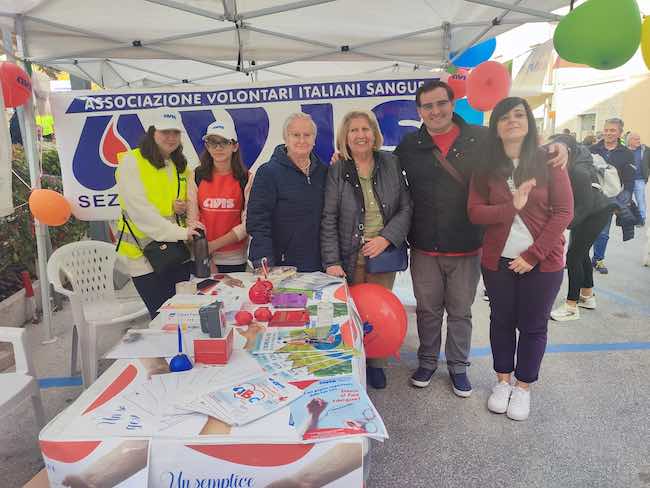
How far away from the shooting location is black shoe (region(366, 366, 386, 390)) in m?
2.53

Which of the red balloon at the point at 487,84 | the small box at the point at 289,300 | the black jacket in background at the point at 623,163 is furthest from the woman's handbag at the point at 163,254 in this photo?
the black jacket in background at the point at 623,163

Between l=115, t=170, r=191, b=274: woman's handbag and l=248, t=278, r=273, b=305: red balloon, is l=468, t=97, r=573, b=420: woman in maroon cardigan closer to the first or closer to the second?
l=248, t=278, r=273, b=305: red balloon

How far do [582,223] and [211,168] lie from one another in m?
2.73

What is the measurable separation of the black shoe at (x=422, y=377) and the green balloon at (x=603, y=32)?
1834 mm

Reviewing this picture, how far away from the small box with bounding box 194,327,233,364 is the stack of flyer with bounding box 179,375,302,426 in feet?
0.51

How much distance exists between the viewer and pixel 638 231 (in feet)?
23.1

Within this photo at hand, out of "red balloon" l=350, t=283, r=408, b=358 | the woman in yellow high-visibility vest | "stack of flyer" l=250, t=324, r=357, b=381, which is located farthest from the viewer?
the woman in yellow high-visibility vest

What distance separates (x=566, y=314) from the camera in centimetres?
351

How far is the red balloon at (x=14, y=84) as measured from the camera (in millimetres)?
2859

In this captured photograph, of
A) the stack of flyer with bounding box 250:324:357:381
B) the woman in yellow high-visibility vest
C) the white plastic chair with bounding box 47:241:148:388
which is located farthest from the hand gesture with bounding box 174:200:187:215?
the stack of flyer with bounding box 250:324:357:381

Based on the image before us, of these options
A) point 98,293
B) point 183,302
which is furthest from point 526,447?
point 98,293

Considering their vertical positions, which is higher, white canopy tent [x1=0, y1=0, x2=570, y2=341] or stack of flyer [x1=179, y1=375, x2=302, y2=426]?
white canopy tent [x1=0, y1=0, x2=570, y2=341]

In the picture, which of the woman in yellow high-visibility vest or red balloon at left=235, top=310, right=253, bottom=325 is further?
the woman in yellow high-visibility vest

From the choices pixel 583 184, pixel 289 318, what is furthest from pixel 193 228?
pixel 583 184
